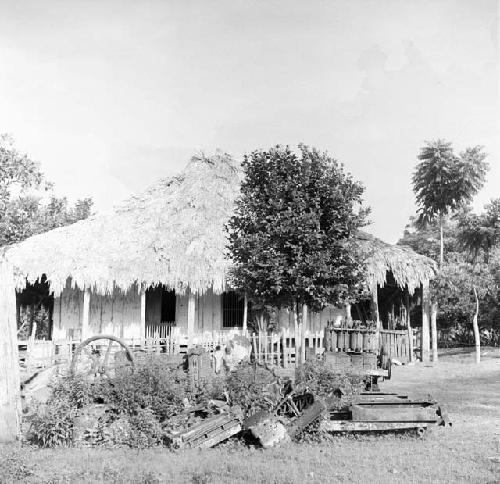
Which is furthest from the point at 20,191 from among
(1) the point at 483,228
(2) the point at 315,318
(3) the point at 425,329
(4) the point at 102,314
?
(1) the point at 483,228

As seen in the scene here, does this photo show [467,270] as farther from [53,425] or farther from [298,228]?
[53,425]

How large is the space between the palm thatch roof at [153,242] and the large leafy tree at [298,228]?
482 cm

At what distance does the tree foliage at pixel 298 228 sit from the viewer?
12.0m

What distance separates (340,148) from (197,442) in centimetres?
6632

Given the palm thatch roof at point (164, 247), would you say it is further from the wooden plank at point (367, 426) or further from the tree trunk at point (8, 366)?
the tree trunk at point (8, 366)

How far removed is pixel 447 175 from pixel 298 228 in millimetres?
17626

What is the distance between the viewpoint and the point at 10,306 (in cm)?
793

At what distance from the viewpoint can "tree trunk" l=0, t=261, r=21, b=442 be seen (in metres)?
7.66

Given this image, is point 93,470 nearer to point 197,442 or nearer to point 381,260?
point 197,442

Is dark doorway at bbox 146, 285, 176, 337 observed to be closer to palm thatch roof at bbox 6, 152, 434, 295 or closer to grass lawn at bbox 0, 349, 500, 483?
palm thatch roof at bbox 6, 152, 434, 295

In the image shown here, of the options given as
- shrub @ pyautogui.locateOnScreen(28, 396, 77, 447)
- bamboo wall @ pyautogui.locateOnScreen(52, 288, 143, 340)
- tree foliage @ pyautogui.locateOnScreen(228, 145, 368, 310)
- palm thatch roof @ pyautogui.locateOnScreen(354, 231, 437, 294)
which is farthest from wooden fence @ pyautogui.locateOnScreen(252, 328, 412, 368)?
shrub @ pyautogui.locateOnScreen(28, 396, 77, 447)

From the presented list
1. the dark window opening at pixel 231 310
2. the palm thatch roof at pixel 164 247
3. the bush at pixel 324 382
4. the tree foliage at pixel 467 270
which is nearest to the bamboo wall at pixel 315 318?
the dark window opening at pixel 231 310

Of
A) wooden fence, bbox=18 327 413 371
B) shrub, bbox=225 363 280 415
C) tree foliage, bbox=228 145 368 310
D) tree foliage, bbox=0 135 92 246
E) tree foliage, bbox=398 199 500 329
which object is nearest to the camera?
shrub, bbox=225 363 280 415

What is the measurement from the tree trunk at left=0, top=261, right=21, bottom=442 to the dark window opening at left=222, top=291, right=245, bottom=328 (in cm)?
1176
